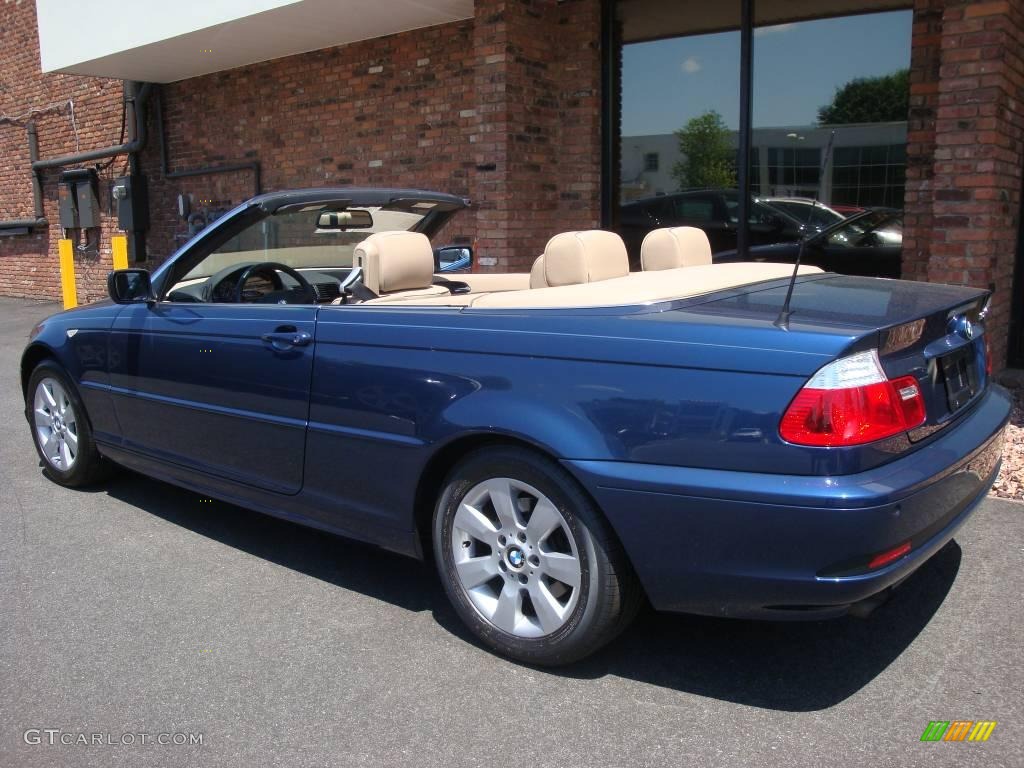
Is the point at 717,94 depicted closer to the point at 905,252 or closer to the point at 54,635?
the point at 905,252

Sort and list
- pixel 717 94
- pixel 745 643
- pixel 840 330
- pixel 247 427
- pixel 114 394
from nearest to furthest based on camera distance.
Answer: pixel 840 330
pixel 745 643
pixel 247 427
pixel 114 394
pixel 717 94

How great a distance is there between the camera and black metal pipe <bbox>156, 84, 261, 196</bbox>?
→ 11508 mm

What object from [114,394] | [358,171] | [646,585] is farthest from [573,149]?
[646,585]

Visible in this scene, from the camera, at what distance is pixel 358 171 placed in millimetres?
10398

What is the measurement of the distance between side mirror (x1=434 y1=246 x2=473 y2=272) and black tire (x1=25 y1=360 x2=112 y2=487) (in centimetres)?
219

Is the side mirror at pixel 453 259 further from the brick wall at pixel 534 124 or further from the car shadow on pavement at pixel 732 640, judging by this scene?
the brick wall at pixel 534 124

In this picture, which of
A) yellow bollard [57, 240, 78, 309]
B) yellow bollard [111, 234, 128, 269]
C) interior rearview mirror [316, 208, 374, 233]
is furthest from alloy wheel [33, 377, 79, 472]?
yellow bollard [57, 240, 78, 309]

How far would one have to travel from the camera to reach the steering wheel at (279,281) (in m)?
4.57

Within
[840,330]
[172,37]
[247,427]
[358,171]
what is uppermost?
[172,37]

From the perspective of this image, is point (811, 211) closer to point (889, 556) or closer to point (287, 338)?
point (287, 338)

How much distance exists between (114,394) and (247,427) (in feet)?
3.85

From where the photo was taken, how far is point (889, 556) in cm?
264

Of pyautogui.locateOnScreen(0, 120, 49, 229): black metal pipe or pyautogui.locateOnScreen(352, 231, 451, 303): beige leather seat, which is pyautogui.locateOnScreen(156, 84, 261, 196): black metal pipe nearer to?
pyautogui.locateOnScreen(0, 120, 49, 229): black metal pipe

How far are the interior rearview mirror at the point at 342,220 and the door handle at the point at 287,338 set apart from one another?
803 millimetres
